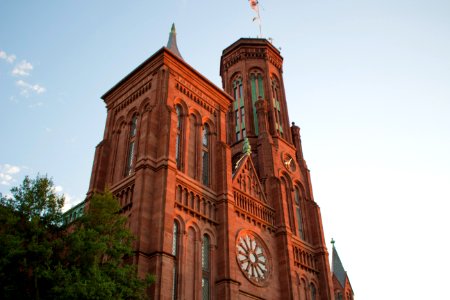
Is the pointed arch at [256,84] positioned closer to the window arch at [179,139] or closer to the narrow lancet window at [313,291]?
the window arch at [179,139]

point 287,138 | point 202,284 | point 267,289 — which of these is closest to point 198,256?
point 202,284

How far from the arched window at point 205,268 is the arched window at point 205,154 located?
17.0 ft

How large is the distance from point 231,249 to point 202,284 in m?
3.18

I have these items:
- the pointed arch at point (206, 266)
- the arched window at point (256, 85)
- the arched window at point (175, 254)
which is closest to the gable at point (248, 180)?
the pointed arch at point (206, 266)

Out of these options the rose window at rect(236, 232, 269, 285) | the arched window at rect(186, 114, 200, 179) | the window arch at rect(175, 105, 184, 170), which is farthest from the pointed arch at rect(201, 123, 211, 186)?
the rose window at rect(236, 232, 269, 285)

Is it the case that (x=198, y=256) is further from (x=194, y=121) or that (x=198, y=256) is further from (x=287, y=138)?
(x=287, y=138)

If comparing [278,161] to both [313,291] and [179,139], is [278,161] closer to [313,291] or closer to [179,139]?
[313,291]

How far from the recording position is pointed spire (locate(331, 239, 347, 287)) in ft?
159

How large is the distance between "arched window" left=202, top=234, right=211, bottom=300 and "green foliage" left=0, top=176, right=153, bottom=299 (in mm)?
8116

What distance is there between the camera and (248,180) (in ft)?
127

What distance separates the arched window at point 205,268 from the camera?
95.9 ft

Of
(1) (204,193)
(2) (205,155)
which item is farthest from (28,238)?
(2) (205,155)

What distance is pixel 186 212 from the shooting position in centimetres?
3062

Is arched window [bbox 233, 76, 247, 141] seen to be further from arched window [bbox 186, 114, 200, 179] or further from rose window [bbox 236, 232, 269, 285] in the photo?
rose window [bbox 236, 232, 269, 285]
